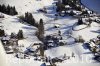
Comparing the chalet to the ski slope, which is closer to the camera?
the chalet

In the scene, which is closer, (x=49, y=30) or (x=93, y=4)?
(x=49, y=30)

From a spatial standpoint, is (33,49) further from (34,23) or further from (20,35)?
(34,23)

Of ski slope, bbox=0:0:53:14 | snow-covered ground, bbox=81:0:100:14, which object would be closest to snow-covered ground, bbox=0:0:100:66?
ski slope, bbox=0:0:53:14

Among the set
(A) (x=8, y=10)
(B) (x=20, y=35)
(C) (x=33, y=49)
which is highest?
(A) (x=8, y=10)

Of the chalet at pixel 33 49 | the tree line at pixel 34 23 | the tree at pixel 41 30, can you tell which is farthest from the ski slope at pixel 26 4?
the chalet at pixel 33 49

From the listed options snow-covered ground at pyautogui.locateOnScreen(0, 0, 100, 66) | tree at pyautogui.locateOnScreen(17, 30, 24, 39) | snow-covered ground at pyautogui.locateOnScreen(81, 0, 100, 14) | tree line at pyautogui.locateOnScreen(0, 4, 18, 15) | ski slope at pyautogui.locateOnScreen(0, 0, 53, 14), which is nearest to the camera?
snow-covered ground at pyautogui.locateOnScreen(0, 0, 100, 66)

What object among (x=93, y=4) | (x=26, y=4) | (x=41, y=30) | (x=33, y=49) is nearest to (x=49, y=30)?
(x=41, y=30)

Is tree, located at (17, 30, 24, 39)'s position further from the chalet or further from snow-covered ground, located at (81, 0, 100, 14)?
snow-covered ground, located at (81, 0, 100, 14)

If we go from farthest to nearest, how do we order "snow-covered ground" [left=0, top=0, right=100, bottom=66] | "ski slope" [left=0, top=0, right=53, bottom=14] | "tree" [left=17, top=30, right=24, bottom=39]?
"ski slope" [left=0, top=0, right=53, bottom=14]
"tree" [left=17, top=30, right=24, bottom=39]
"snow-covered ground" [left=0, top=0, right=100, bottom=66]

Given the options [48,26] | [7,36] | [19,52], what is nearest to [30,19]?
[48,26]
